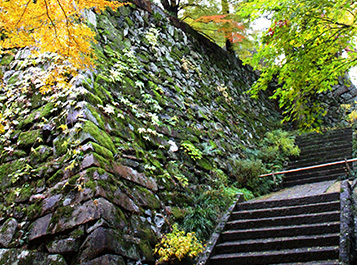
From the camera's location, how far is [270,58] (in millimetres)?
5582

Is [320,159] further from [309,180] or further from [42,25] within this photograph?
[42,25]

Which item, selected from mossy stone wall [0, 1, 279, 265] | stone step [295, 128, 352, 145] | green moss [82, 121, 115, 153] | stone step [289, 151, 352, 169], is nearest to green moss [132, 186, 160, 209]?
mossy stone wall [0, 1, 279, 265]

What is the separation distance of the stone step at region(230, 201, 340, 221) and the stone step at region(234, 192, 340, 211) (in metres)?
0.20

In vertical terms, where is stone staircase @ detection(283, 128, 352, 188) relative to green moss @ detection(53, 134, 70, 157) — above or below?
below

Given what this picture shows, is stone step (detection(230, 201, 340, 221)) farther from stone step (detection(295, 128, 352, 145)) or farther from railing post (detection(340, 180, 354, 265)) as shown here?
stone step (detection(295, 128, 352, 145))

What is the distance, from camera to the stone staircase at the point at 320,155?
809 cm

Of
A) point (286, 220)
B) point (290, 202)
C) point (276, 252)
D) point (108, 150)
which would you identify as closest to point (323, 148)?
point (290, 202)

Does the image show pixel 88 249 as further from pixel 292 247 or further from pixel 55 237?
pixel 292 247

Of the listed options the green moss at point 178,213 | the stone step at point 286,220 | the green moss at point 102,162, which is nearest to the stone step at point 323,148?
the stone step at point 286,220

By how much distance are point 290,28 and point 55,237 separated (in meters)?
5.18

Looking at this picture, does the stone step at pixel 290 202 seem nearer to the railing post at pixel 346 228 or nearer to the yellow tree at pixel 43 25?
the railing post at pixel 346 228

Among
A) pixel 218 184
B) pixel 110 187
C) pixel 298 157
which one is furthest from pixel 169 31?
pixel 110 187

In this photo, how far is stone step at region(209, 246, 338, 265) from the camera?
3848 millimetres

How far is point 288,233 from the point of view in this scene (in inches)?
182
